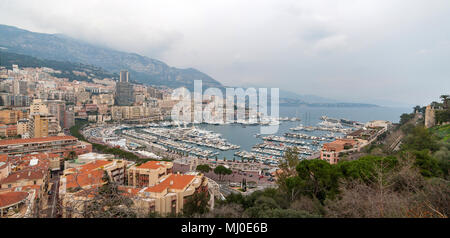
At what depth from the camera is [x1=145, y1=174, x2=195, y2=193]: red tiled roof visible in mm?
5145

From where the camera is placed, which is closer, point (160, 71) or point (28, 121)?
point (28, 121)

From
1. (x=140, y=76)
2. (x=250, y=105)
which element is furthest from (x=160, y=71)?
(x=250, y=105)

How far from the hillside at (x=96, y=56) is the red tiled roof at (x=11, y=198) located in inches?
2510

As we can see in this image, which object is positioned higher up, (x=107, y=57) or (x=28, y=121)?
(x=107, y=57)

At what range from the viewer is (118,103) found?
37.1 meters

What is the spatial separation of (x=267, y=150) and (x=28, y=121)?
16042 millimetres

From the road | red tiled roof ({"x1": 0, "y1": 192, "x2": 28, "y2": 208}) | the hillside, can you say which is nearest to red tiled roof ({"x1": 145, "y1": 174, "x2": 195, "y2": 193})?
red tiled roof ({"x1": 0, "y1": 192, "x2": 28, "y2": 208})

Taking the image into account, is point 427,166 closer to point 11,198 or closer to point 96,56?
point 11,198

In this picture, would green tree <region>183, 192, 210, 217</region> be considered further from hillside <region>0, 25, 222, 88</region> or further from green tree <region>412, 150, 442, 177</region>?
hillside <region>0, 25, 222, 88</region>

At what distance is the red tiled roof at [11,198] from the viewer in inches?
153

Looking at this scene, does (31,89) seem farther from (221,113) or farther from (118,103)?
(221,113)

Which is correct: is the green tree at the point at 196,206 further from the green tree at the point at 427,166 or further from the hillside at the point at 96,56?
the hillside at the point at 96,56

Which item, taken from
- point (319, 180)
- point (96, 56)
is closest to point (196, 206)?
point (319, 180)
